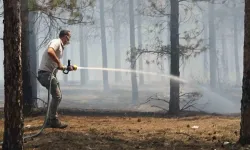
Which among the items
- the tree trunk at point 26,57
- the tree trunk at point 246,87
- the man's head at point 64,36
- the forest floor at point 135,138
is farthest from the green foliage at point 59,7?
the tree trunk at point 246,87

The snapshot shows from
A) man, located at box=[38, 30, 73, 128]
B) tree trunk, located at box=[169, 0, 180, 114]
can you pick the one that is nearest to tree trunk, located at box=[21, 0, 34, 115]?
man, located at box=[38, 30, 73, 128]

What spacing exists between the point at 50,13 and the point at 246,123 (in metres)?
6.31

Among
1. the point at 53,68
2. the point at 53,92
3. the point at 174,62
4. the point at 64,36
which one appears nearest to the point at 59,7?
the point at 64,36

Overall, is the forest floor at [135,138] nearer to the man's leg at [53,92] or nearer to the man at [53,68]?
the man's leg at [53,92]

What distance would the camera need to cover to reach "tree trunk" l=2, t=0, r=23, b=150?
4.26 meters

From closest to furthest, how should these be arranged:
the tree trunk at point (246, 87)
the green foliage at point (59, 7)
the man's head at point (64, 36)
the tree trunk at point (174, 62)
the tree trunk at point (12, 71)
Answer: the tree trunk at point (12, 71) → the tree trunk at point (246, 87) → the man's head at point (64, 36) → the green foliage at point (59, 7) → the tree trunk at point (174, 62)

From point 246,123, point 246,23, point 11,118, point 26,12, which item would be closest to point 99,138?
point 11,118

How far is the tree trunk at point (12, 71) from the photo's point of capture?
426cm

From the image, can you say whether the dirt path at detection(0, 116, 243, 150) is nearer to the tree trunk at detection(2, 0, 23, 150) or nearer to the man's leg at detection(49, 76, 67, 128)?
the man's leg at detection(49, 76, 67, 128)

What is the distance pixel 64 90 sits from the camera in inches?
1350

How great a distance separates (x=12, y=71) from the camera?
429cm

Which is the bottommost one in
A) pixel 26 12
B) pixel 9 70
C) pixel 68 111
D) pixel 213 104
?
pixel 213 104

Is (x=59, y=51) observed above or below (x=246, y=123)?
above

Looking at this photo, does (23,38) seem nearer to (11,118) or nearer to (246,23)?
(11,118)
